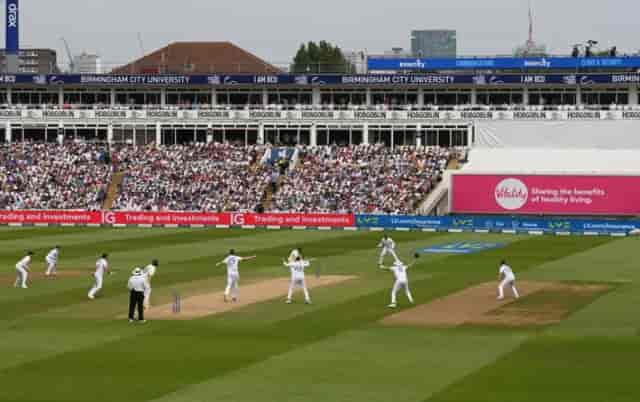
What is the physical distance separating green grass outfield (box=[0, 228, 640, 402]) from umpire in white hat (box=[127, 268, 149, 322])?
461 mm

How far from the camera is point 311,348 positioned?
29.5 metres

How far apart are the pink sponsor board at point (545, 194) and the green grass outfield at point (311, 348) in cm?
3508

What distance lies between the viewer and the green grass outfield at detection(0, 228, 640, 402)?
24359 millimetres

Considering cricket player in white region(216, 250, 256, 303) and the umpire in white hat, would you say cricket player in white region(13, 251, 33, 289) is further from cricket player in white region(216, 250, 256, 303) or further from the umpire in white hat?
the umpire in white hat

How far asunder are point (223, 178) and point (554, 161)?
23.3m

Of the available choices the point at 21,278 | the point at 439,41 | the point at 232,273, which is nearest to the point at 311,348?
the point at 232,273

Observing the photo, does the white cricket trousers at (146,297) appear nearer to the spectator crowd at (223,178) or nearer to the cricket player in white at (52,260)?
the cricket player in white at (52,260)

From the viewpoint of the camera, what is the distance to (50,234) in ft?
236

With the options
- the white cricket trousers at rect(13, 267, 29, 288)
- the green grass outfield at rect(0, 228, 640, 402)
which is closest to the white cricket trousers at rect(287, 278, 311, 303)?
the green grass outfield at rect(0, 228, 640, 402)

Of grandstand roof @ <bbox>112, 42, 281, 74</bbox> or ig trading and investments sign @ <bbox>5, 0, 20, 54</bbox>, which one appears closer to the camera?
ig trading and investments sign @ <bbox>5, 0, 20, 54</bbox>

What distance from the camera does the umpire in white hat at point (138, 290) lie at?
32.8 m

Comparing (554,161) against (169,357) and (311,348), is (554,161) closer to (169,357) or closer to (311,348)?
(311,348)

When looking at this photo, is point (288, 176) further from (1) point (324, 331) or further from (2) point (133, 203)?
(1) point (324, 331)

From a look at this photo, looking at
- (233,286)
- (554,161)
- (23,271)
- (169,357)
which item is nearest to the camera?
(169,357)
